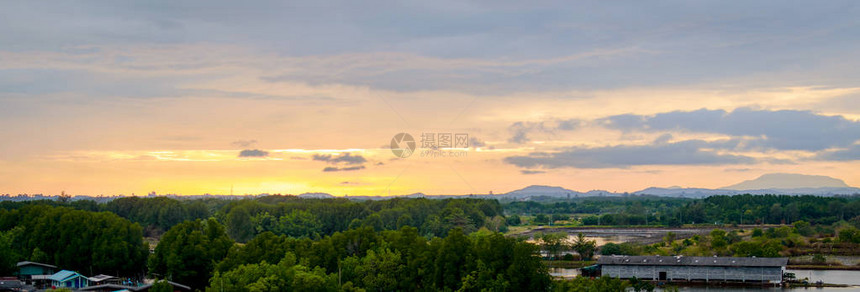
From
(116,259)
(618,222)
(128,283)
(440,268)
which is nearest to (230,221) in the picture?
(116,259)

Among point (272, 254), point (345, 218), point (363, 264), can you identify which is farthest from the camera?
point (345, 218)

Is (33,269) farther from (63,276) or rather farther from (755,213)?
(755,213)

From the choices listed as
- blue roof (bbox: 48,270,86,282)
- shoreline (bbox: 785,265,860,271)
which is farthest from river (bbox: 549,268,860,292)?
blue roof (bbox: 48,270,86,282)

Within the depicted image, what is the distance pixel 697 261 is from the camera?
51031 mm

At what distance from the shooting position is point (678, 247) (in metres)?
65.1

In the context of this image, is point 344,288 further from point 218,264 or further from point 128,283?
point 128,283

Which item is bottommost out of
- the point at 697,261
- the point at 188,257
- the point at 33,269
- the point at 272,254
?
the point at 33,269

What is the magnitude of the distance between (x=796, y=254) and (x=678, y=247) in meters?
9.36

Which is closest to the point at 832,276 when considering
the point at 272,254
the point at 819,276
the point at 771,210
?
the point at 819,276

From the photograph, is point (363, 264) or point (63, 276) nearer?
point (363, 264)

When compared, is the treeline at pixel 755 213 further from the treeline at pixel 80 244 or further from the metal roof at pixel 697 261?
the treeline at pixel 80 244

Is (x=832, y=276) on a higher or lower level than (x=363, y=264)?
lower

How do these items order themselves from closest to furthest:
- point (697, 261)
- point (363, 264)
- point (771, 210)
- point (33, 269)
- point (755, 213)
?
point (363, 264), point (33, 269), point (697, 261), point (771, 210), point (755, 213)

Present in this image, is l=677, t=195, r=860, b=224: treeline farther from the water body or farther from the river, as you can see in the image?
the river
